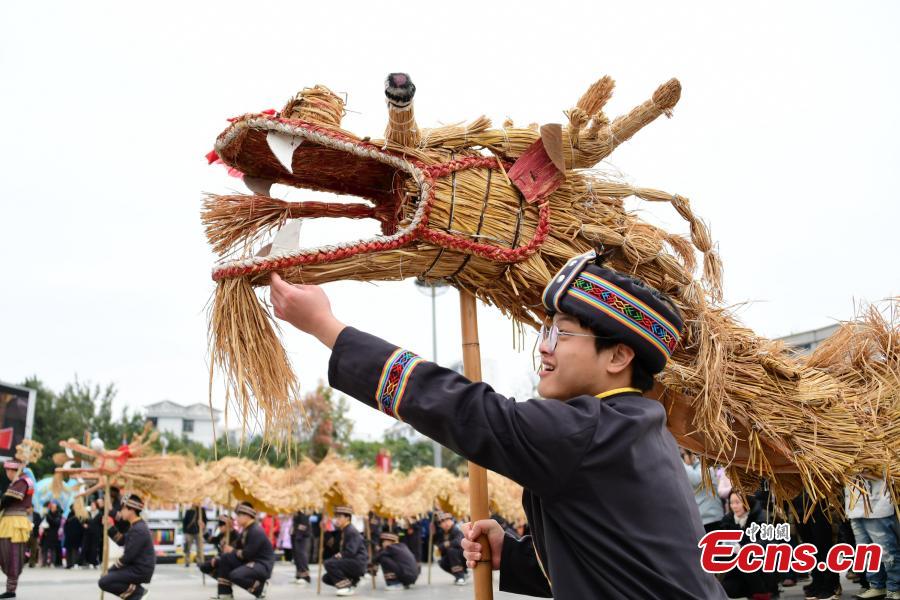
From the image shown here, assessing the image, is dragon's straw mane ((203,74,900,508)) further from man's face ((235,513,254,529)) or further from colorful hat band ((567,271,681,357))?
man's face ((235,513,254,529))

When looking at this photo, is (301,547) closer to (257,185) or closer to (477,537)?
(477,537)

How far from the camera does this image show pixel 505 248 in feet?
8.28

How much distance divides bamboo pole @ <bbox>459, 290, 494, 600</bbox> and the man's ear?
539 millimetres

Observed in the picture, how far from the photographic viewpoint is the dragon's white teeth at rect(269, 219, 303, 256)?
93.1 inches

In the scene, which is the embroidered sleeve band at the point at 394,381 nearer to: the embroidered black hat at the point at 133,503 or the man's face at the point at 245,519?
the embroidered black hat at the point at 133,503

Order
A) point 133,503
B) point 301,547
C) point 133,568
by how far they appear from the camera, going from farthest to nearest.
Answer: point 301,547, point 133,503, point 133,568

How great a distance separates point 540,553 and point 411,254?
97 cm

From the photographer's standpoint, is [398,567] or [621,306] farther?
[398,567]

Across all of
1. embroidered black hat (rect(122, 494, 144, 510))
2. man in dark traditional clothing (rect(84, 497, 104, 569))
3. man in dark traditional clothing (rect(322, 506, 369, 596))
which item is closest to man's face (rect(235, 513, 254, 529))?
man in dark traditional clothing (rect(322, 506, 369, 596))

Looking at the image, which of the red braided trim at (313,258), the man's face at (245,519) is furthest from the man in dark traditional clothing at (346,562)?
the red braided trim at (313,258)

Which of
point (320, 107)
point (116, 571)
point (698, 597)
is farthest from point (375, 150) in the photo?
point (116, 571)

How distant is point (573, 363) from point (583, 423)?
269 mm

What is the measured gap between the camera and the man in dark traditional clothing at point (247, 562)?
461 inches

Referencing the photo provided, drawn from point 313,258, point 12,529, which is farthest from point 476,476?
point 12,529
